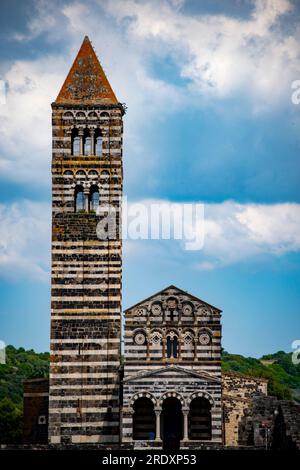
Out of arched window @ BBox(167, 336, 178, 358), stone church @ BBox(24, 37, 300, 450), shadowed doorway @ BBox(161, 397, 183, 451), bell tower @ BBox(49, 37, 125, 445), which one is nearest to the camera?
stone church @ BBox(24, 37, 300, 450)

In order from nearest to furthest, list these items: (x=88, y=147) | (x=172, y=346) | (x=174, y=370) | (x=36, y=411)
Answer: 1. (x=174, y=370)
2. (x=172, y=346)
3. (x=88, y=147)
4. (x=36, y=411)

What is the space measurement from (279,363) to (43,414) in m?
79.5

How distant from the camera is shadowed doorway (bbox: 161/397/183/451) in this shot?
2109 inches

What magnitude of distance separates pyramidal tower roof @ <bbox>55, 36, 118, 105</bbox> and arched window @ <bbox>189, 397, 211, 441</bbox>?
16.9 meters

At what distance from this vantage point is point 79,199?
55.3 metres

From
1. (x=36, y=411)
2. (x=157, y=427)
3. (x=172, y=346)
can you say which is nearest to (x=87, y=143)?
(x=172, y=346)

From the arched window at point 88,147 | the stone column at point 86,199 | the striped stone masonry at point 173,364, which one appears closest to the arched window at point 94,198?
the stone column at point 86,199

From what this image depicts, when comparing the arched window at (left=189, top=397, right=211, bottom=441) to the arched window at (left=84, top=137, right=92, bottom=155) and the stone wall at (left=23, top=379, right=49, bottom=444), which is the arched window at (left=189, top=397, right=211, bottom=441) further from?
the arched window at (left=84, top=137, right=92, bottom=155)

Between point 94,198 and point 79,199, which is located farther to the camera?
point 94,198

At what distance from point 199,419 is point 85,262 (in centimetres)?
1025

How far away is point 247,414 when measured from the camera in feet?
182

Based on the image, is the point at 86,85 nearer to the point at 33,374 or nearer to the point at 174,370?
the point at 174,370

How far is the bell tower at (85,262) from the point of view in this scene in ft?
173

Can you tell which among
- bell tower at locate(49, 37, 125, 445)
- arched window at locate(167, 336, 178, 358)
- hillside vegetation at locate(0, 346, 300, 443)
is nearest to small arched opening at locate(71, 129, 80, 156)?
bell tower at locate(49, 37, 125, 445)
